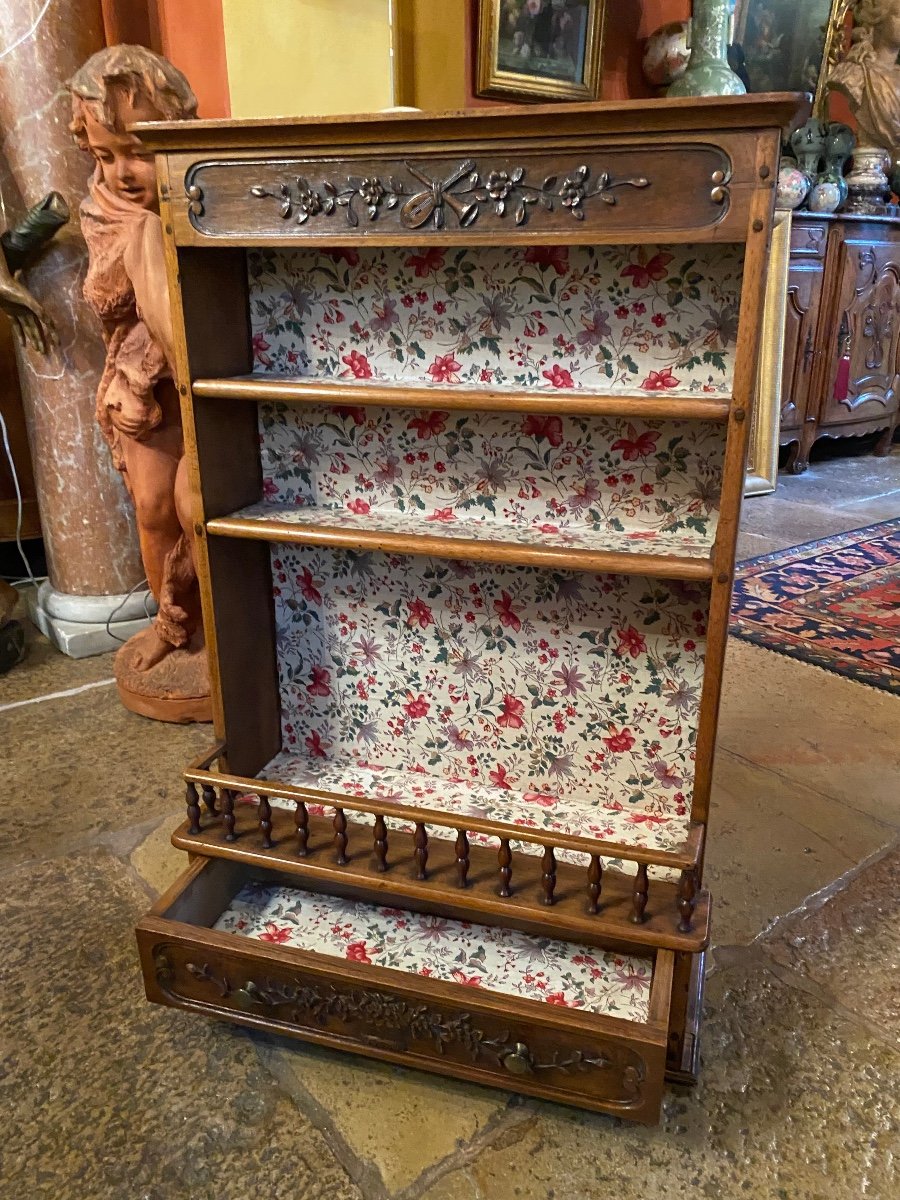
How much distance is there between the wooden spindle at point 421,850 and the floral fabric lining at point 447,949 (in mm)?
150

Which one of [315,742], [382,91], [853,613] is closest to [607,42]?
[382,91]

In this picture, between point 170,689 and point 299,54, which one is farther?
point 299,54

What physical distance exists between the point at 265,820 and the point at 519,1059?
536 millimetres

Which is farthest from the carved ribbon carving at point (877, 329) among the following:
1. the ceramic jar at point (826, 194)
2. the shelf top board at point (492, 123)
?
the shelf top board at point (492, 123)

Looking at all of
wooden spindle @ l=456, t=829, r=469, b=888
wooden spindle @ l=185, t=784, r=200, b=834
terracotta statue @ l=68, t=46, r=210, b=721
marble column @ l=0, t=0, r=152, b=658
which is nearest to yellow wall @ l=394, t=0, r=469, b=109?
marble column @ l=0, t=0, r=152, b=658

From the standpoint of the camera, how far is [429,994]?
1236 millimetres

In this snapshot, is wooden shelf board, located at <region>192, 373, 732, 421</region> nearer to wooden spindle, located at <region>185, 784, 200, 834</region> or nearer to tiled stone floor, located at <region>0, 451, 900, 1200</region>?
wooden spindle, located at <region>185, 784, 200, 834</region>

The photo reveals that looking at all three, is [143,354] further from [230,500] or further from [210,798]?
[210,798]

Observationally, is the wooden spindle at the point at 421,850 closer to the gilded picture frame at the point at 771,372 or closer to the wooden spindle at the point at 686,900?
the wooden spindle at the point at 686,900

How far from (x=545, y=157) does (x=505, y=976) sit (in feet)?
3.94

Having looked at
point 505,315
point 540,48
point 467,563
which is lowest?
point 467,563

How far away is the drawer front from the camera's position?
1.09m

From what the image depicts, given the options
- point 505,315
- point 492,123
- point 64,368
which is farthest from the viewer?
point 64,368

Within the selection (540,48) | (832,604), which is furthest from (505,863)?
(540,48)
